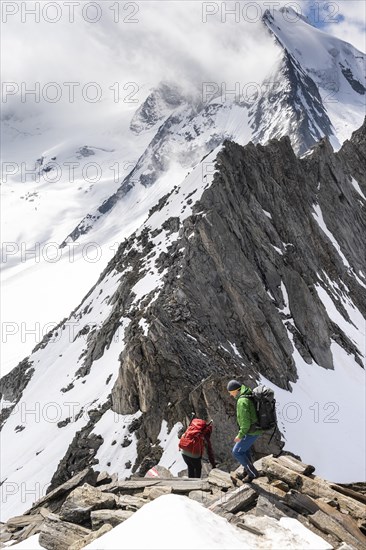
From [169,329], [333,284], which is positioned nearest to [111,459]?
[169,329]

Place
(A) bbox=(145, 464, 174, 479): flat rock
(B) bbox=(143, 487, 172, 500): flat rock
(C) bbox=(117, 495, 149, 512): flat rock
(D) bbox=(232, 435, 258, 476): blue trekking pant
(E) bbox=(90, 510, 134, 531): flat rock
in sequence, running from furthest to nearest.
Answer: (A) bbox=(145, 464, 174, 479): flat rock < (B) bbox=(143, 487, 172, 500): flat rock < (D) bbox=(232, 435, 258, 476): blue trekking pant < (C) bbox=(117, 495, 149, 512): flat rock < (E) bbox=(90, 510, 134, 531): flat rock

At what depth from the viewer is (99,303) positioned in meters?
40.0

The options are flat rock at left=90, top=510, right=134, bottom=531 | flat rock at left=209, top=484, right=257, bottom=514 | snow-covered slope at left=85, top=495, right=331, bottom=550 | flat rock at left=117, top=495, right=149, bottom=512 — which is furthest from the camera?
flat rock at left=117, top=495, right=149, bottom=512

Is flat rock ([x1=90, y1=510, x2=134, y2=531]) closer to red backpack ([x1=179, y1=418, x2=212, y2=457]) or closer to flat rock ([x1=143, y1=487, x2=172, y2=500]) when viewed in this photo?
flat rock ([x1=143, y1=487, x2=172, y2=500])

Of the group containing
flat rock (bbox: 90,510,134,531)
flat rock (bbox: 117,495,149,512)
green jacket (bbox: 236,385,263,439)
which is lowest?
flat rock (bbox: 90,510,134,531)

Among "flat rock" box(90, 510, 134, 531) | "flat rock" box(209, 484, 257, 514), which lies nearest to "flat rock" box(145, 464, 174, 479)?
"flat rock" box(90, 510, 134, 531)

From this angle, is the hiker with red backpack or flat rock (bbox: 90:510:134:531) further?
the hiker with red backpack

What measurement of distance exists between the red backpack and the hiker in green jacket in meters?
2.49

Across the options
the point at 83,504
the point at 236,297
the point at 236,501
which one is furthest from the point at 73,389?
the point at 236,501

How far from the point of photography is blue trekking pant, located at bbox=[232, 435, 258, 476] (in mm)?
11758

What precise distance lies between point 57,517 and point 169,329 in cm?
1290

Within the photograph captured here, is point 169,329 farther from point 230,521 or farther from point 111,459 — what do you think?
point 230,521

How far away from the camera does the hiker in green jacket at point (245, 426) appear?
11414 millimetres

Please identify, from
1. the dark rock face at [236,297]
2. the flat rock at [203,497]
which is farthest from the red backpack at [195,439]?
the dark rock face at [236,297]
